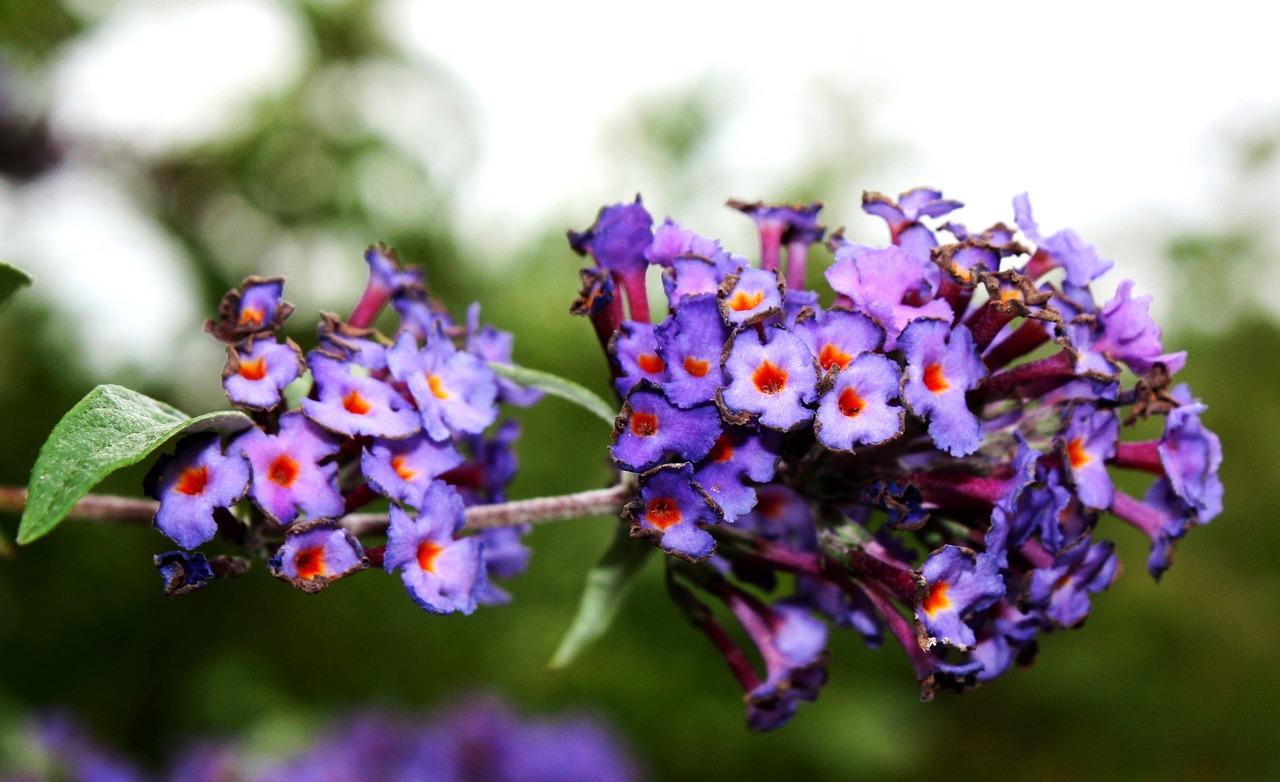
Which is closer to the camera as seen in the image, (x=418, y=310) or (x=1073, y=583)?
(x=1073, y=583)

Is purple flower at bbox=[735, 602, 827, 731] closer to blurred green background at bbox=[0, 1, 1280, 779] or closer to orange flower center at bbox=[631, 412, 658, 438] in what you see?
orange flower center at bbox=[631, 412, 658, 438]

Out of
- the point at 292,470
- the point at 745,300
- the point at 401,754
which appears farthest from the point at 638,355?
the point at 401,754

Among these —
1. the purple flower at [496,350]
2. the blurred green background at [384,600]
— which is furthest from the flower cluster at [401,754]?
the purple flower at [496,350]

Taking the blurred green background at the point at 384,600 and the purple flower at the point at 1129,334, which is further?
the blurred green background at the point at 384,600

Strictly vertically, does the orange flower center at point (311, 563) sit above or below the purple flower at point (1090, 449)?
below

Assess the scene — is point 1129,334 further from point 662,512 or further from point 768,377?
point 662,512

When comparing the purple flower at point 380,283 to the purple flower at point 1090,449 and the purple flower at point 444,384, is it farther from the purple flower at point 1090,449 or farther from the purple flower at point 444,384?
the purple flower at point 1090,449

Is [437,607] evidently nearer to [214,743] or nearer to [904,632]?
[904,632]
